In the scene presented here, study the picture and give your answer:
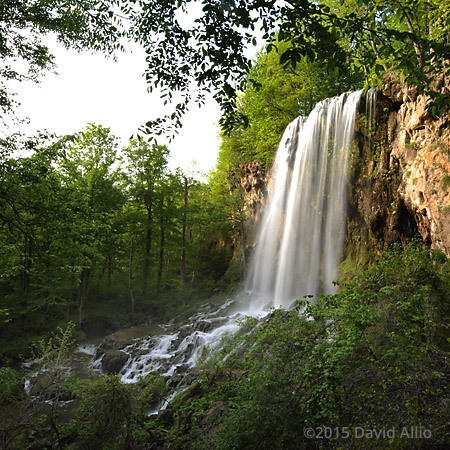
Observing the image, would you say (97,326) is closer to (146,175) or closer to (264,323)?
(146,175)

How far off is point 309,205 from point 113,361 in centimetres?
1084

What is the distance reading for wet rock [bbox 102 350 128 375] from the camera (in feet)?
40.6

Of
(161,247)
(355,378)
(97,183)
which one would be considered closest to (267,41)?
(355,378)

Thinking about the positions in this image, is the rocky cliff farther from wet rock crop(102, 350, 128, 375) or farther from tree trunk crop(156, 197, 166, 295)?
tree trunk crop(156, 197, 166, 295)

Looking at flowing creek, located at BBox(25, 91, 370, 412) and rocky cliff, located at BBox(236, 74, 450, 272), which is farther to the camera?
flowing creek, located at BBox(25, 91, 370, 412)

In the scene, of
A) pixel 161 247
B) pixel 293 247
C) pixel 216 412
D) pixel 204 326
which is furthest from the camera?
pixel 161 247

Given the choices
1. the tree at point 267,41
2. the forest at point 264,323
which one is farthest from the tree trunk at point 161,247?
the tree at point 267,41

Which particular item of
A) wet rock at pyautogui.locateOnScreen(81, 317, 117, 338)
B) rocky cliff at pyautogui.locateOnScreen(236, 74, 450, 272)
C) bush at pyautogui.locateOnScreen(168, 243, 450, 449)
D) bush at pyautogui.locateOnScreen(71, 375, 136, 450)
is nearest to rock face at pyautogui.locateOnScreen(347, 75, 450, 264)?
rocky cliff at pyautogui.locateOnScreen(236, 74, 450, 272)

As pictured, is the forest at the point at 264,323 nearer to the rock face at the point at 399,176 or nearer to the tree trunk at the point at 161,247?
the rock face at the point at 399,176

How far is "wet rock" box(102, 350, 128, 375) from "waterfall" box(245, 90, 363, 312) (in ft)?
21.7

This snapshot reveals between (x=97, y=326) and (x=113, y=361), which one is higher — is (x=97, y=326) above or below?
above

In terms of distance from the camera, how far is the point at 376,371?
370 cm

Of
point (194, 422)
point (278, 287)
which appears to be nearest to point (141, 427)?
point (194, 422)

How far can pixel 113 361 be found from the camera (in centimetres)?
1255
